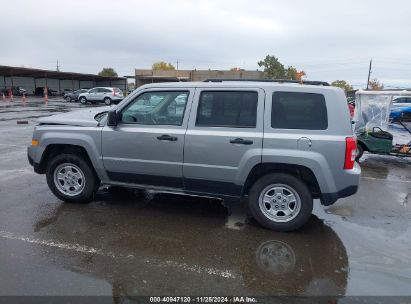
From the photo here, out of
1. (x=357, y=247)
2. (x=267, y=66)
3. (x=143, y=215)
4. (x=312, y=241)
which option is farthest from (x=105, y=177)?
(x=267, y=66)

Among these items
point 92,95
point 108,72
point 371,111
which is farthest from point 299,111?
point 108,72

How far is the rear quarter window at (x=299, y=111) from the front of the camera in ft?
14.8

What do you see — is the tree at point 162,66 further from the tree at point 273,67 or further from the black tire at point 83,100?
the black tire at point 83,100

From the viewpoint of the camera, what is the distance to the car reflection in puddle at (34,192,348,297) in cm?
344

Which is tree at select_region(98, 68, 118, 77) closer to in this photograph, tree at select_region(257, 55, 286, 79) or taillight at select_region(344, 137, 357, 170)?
tree at select_region(257, 55, 286, 79)

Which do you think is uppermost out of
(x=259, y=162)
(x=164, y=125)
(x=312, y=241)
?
(x=164, y=125)

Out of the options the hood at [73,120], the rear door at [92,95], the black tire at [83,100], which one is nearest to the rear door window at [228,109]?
the hood at [73,120]

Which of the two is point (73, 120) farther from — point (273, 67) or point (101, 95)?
point (273, 67)

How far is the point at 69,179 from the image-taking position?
552 centimetres

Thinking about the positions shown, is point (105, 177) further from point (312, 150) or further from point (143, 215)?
point (312, 150)

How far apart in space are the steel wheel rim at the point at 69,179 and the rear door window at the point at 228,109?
206 centimetres

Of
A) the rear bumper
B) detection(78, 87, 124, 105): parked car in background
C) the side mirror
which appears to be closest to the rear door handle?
the rear bumper

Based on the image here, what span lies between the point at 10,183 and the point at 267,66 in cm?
6133

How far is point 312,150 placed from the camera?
14.5 ft
